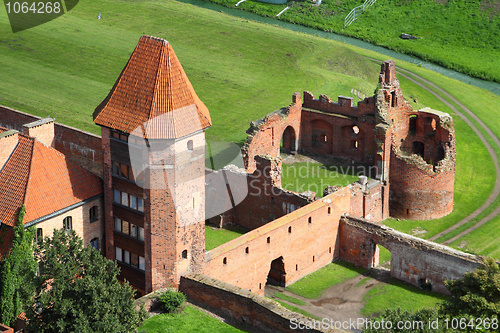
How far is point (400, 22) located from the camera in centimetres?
12769

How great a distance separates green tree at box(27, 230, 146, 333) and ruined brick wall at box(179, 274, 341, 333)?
599 centimetres

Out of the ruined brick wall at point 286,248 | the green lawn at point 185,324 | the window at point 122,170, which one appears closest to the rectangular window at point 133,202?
the window at point 122,170

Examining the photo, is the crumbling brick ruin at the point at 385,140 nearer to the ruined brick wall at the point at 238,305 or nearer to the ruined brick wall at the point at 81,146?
the ruined brick wall at the point at 81,146

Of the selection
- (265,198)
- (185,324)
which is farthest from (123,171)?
(265,198)

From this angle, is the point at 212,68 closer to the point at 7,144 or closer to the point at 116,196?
the point at 7,144

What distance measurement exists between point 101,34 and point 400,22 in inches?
1739

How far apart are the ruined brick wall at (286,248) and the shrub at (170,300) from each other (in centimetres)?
293

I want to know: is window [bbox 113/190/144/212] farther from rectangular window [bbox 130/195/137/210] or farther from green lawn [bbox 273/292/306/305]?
green lawn [bbox 273/292/306/305]

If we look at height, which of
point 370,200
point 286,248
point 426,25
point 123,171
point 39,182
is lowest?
point 286,248

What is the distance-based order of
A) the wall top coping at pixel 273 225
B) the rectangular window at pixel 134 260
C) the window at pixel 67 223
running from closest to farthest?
1. the rectangular window at pixel 134 260
2. the window at pixel 67 223
3. the wall top coping at pixel 273 225

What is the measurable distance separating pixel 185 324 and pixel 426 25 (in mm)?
83611

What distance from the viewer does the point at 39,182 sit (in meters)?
56.7

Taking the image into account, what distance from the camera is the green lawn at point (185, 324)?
53594 mm

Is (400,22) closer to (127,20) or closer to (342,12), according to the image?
(342,12)
